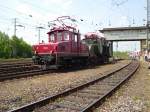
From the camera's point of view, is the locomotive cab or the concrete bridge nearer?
the locomotive cab

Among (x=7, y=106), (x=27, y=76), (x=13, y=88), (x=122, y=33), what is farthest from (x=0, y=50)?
(x=7, y=106)

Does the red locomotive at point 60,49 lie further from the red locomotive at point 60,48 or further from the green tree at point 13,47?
the green tree at point 13,47

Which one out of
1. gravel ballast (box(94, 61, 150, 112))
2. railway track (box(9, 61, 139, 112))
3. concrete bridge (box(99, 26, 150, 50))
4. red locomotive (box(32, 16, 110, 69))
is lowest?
gravel ballast (box(94, 61, 150, 112))

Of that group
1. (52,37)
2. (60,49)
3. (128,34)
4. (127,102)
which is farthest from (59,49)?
(128,34)

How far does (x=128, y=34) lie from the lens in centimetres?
8469

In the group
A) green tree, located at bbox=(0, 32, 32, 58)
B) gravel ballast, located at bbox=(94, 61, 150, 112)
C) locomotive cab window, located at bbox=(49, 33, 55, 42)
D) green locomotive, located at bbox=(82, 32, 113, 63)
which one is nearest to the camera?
gravel ballast, located at bbox=(94, 61, 150, 112)

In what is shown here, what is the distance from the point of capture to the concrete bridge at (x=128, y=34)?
3263 inches

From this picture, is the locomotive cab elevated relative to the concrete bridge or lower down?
lower down

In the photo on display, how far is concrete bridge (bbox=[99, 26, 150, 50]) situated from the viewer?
82875 millimetres

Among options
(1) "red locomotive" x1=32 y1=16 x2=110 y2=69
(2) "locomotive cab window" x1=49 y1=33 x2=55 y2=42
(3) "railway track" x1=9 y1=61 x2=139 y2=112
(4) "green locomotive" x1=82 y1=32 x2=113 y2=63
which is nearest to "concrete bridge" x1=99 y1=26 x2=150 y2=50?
(4) "green locomotive" x1=82 y1=32 x2=113 y2=63

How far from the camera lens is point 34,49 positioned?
73.8 feet

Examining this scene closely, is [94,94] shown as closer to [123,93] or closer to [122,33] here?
[123,93]

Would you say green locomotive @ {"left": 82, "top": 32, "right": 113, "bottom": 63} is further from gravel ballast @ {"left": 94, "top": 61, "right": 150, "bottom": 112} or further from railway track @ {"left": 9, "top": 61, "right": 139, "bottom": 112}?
railway track @ {"left": 9, "top": 61, "right": 139, "bottom": 112}

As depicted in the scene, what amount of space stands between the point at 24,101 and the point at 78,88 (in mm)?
3424
